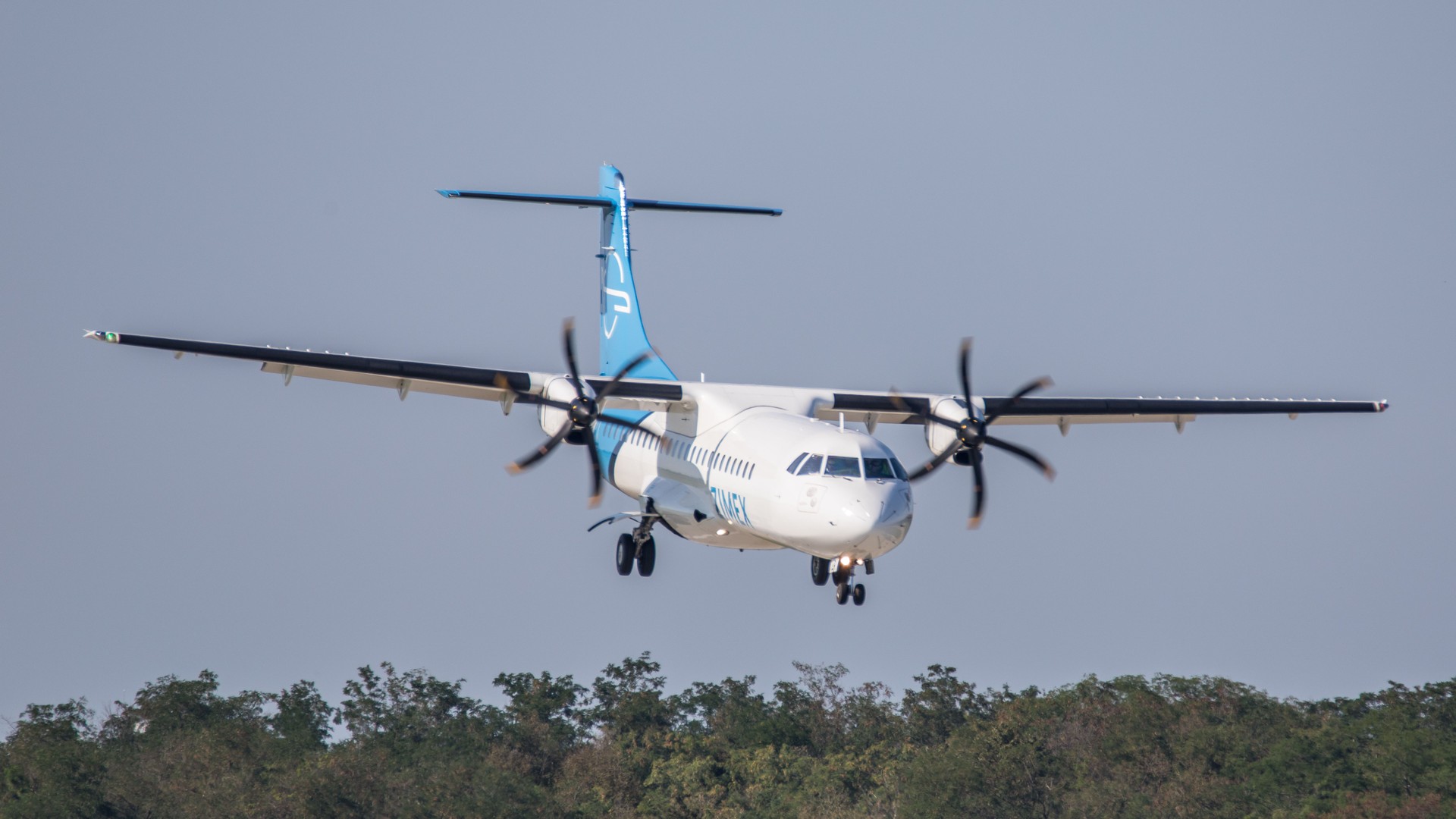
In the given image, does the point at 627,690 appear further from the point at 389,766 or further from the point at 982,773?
the point at 982,773

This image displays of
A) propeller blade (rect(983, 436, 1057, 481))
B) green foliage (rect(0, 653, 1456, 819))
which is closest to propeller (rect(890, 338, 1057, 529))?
propeller blade (rect(983, 436, 1057, 481))

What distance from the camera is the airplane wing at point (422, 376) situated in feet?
94.3

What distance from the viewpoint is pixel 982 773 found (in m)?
53.5

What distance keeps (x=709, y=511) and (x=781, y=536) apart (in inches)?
116

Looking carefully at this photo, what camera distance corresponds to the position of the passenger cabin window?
84.9 ft

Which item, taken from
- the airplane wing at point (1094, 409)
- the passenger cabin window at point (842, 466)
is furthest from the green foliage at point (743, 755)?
the passenger cabin window at point (842, 466)

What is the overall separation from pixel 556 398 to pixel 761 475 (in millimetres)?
4644

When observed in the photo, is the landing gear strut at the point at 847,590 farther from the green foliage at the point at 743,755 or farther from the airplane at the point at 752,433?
the green foliage at the point at 743,755

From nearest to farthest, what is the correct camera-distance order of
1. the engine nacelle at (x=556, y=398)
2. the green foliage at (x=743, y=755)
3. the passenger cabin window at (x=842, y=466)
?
1. the passenger cabin window at (x=842, y=466)
2. the engine nacelle at (x=556, y=398)
3. the green foliage at (x=743, y=755)

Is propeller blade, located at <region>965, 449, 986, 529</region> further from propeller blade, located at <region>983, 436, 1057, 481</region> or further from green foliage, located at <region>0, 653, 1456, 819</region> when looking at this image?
green foliage, located at <region>0, 653, 1456, 819</region>

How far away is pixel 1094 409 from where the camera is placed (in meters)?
33.4

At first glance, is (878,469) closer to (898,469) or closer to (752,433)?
(898,469)

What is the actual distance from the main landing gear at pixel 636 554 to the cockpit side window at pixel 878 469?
26.6ft

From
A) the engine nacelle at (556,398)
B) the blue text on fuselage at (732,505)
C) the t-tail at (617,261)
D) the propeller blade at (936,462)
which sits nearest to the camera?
the blue text on fuselage at (732,505)
